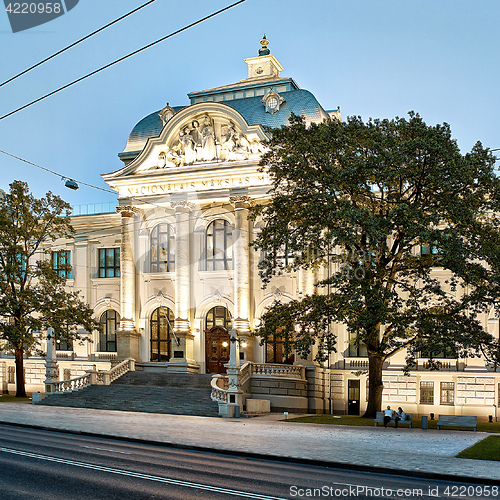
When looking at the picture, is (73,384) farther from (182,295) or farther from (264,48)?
(264,48)

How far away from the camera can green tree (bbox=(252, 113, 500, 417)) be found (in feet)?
90.8

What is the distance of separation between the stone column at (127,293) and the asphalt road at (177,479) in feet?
90.8

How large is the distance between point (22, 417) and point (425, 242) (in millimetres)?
18000

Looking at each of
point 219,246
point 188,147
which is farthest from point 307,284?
point 188,147

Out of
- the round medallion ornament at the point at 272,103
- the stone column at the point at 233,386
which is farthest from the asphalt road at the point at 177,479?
the round medallion ornament at the point at 272,103

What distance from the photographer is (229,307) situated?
44.7 metres

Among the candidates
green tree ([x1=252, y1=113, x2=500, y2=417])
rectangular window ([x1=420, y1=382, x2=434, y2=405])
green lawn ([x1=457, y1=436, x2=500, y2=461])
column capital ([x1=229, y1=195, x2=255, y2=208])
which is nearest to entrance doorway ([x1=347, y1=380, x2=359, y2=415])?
rectangular window ([x1=420, y1=382, x2=434, y2=405])

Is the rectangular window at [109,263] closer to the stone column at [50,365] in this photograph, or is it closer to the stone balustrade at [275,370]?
the stone column at [50,365]

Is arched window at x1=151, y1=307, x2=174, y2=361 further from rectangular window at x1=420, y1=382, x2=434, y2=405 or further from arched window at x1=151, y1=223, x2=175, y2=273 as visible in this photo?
rectangular window at x1=420, y1=382, x2=434, y2=405

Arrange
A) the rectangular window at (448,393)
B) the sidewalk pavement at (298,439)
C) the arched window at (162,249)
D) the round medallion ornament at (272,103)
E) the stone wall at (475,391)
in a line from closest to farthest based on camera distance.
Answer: the sidewalk pavement at (298,439), the stone wall at (475,391), the rectangular window at (448,393), the round medallion ornament at (272,103), the arched window at (162,249)

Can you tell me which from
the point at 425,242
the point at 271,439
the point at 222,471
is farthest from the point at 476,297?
the point at 222,471

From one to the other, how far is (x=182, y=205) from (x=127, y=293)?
6.90 metres

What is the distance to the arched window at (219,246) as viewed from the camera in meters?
45.2

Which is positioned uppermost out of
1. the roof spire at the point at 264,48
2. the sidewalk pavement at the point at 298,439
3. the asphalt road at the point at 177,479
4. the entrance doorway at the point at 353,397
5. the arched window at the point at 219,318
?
the roof spire at the point at 264,48
